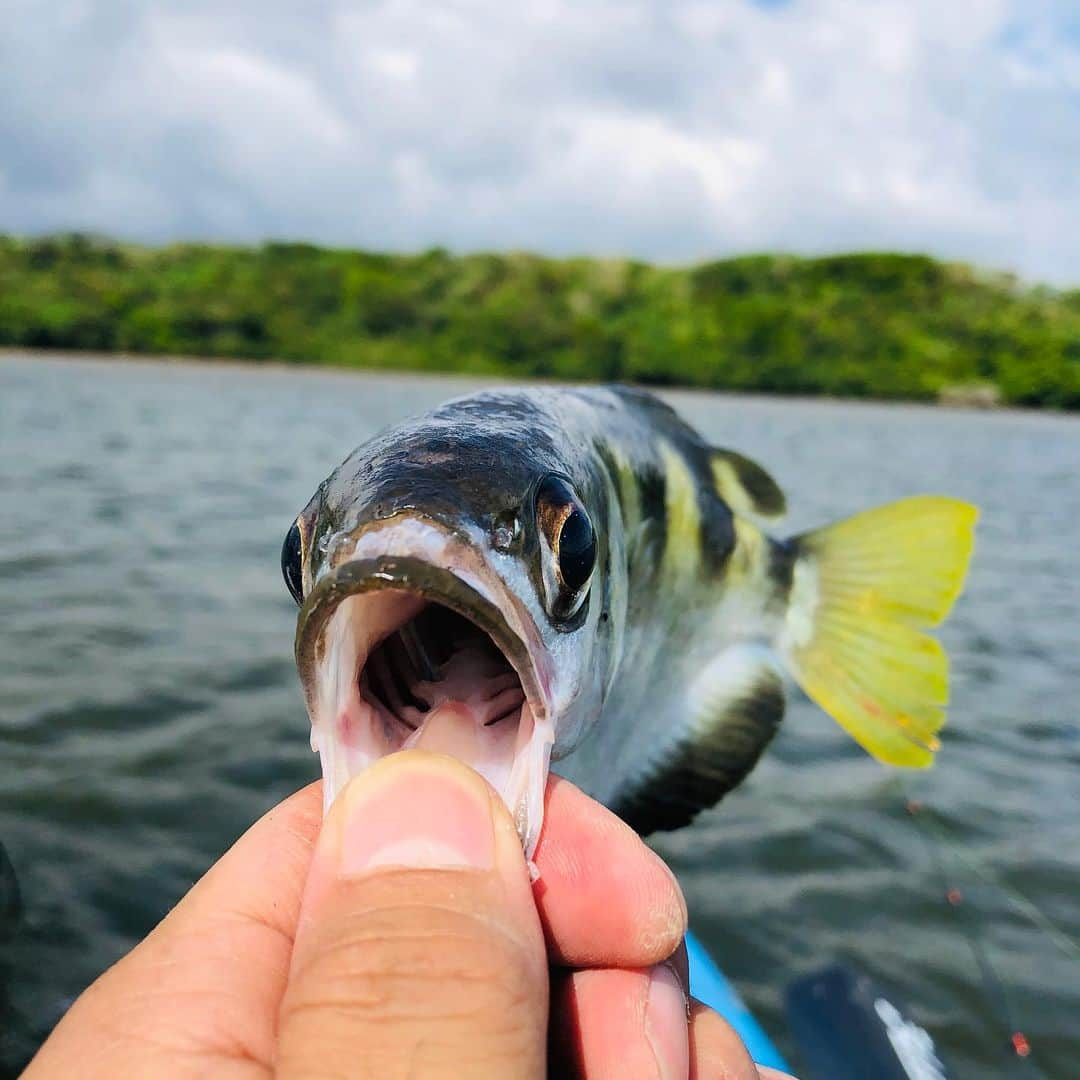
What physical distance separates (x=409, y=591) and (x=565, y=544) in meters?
0.27

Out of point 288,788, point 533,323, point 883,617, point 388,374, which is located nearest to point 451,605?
point 883,617

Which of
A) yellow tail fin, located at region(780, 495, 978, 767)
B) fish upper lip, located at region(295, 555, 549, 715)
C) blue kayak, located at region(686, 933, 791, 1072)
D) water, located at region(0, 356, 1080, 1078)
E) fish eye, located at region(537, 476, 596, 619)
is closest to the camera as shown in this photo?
fish upper lip, located at region(295, 555, 549, 715)

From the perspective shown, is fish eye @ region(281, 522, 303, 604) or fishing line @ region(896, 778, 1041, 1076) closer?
fish eye @ region(281, 522, 303, 604)

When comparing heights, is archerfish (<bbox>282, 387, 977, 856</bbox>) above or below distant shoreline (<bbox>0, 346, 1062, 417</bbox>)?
above

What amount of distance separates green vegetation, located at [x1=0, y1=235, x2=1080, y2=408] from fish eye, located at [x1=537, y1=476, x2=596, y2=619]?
43284 millimetres

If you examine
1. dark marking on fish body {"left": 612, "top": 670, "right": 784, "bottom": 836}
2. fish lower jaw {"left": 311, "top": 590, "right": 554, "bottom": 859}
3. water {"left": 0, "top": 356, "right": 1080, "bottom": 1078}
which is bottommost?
water {"left": 0, "top": 356, "right": 1080, "bottom": 1078}

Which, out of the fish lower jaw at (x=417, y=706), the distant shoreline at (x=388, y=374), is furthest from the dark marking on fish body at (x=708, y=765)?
the distant shoreline at (x=388, y=374)

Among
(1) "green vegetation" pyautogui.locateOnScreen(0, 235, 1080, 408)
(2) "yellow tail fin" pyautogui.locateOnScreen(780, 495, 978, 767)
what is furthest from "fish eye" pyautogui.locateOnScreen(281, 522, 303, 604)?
(1) "green vegetation" pyautogui.locateOnScreen(0, 235, 1080, 408)

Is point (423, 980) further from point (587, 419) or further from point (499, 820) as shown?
point (587, 419)

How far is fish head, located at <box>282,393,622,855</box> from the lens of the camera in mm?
1078

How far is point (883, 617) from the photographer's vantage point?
235 centimetres

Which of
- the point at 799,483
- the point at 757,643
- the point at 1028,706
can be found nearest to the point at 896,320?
the point at 799,483

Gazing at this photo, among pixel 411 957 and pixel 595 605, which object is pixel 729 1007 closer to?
pixel 595 605

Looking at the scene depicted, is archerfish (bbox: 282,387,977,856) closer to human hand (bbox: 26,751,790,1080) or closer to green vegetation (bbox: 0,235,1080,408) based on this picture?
human hand (bbox: 26,751,790,1080)
